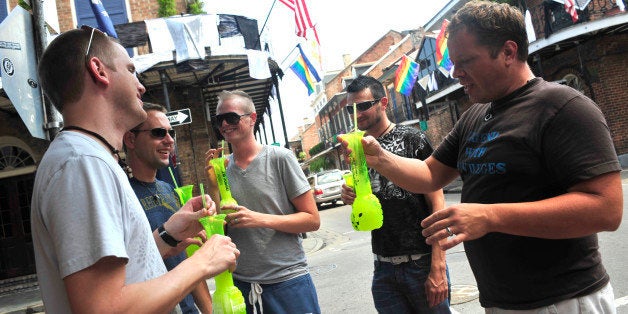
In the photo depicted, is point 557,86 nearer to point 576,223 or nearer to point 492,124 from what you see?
point 492,124

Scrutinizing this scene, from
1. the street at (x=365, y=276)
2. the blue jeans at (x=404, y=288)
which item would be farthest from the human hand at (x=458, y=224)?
the street at (x=365, y=276)

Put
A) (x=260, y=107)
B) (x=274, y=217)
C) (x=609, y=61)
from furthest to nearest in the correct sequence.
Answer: (x=260, y=107)
(x=609, y=61)
(x=274, y=217)

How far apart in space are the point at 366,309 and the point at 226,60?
7.02 meters

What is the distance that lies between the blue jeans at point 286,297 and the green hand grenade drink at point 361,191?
0.68 metres

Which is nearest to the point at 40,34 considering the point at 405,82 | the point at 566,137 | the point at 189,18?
the point at 566,137

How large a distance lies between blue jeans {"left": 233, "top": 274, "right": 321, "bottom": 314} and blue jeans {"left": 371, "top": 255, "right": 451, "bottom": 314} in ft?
1.42

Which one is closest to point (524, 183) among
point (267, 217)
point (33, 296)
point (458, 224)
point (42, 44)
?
point (458, 224)

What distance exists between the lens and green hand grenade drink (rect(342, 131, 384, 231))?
2.14 metres

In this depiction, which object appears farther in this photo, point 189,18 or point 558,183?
point 189,18

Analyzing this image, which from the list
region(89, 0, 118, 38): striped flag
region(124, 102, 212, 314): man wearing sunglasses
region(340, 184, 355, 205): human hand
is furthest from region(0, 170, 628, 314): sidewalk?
region(340, 184, 355, 205): human hand

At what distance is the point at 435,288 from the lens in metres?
2.54

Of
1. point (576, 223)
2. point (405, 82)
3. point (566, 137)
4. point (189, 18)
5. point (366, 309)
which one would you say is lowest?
point (366, 309)

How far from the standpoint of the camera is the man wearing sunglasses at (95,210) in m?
1.19

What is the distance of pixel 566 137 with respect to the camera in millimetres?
1551
